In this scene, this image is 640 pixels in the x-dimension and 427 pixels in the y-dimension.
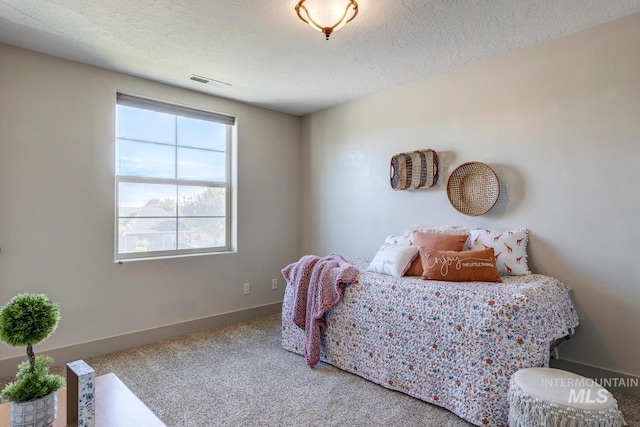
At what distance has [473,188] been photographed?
9.62 feet

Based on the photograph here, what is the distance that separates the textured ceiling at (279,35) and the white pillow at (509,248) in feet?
4.57

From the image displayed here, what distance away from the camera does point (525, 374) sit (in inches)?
68.2

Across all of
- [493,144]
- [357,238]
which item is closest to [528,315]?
[493,144]

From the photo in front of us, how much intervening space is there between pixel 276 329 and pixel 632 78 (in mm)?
3400

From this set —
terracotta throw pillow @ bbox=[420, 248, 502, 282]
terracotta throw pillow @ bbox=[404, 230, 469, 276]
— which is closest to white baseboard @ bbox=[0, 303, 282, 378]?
terracotta throw pillow @ bbox=[404, 230, 469, 276]

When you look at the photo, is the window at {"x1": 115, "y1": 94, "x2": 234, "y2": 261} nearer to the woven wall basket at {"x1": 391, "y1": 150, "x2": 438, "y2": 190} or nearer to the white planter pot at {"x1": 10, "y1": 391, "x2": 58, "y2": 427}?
the woven wall basket at {"x1": 391, "y1": 150, "x2": 438, "y2": 190}

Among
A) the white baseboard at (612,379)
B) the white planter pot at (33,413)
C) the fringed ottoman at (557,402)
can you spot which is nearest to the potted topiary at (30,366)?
the white planter pot at (33,413)

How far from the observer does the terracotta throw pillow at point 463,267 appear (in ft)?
7.77

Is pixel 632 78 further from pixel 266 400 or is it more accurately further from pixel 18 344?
pixel 18 344

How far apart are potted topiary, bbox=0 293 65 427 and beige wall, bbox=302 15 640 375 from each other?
280 cm

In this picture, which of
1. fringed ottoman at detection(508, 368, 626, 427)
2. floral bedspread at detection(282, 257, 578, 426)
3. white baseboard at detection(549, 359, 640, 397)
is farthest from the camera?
white baseboard at detection(549, 359, 640, 397)

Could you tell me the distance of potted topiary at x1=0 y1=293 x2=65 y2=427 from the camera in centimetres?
123

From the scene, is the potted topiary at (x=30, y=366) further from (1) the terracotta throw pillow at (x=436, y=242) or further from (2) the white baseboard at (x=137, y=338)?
(1) the terracotta throw pillow at (x=436, y=242)

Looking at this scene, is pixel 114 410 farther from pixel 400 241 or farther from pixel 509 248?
pixel 509 248
